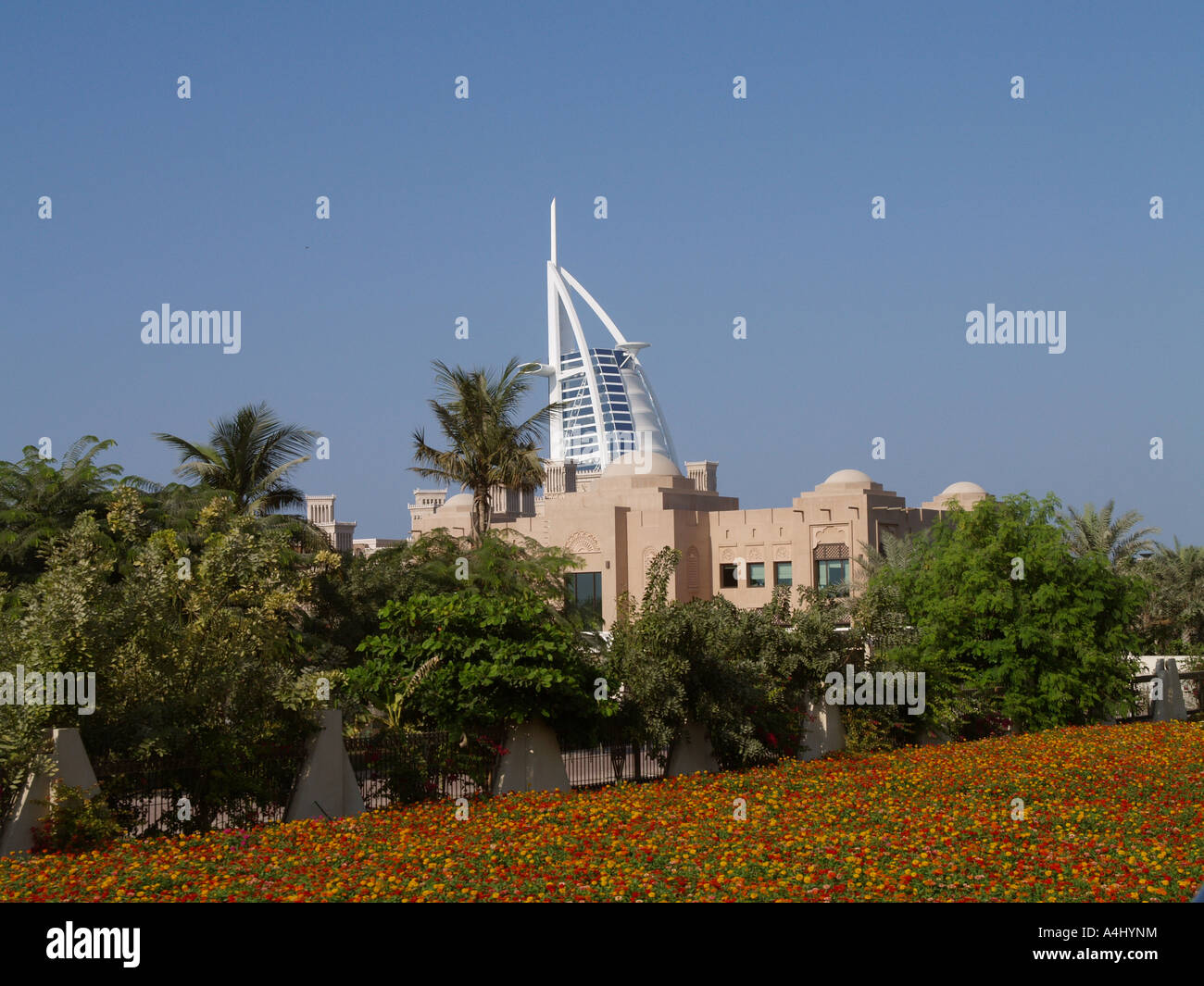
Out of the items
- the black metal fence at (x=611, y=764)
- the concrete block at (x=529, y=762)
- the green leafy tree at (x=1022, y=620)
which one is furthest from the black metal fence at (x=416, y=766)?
the green leafy tree at (x=1022, y=620)

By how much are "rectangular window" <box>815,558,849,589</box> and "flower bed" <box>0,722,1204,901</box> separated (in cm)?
3045

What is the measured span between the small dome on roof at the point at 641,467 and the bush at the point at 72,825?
40128 mm

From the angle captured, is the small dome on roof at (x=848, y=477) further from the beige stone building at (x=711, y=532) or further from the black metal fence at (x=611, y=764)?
the black metal fence at (x=611, y=764)

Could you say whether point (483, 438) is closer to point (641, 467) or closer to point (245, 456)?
point (245, 456)

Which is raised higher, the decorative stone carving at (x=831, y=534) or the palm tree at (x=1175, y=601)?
the decorative stone carving at (x=831, y=534)

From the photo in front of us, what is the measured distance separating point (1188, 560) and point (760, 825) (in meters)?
36.0

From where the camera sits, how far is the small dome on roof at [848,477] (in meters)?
48.4

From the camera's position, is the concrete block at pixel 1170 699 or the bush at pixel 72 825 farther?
the concrete block at pixel 1170 699

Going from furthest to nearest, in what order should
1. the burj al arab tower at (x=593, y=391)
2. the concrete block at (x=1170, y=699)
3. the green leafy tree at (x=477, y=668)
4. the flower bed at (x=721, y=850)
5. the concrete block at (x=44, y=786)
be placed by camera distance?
the burj al arab tower at (x=593, y=391), the concrete block at (x=1170, y=699), the green leafy tree at (x=477, y=668), the concrete block at (x=44, y=786), the flower bed at (x=721, y=850)

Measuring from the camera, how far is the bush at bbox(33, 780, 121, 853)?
11.5 meters

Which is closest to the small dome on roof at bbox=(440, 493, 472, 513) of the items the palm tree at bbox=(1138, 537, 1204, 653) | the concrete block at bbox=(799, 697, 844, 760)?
the palm tree at bbox=(1138, 537, 1204, 653)

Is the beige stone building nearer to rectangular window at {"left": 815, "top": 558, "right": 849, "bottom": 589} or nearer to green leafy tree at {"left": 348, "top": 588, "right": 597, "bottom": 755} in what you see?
rectangular window at {"left": 815, "top": 558, "right": 849, "bottom": 589}

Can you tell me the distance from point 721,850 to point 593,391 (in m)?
116
